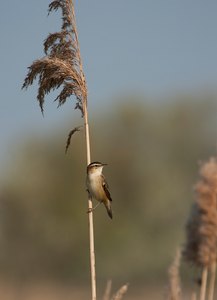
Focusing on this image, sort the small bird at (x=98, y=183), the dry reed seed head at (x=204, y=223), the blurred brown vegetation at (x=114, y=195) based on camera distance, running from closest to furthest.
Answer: the dry reed seed head at (x=204, y=223) → the small bird at (x=98, y=183) → the blurred brown vegetation at (x=114, y=195)

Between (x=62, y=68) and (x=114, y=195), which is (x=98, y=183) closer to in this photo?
(x=62, y=68)

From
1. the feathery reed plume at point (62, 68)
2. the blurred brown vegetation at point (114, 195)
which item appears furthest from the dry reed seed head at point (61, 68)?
the blurred brown vegetation at point (114, 195)

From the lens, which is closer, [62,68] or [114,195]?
[62,68]

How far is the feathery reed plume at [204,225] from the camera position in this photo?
16.1 feet

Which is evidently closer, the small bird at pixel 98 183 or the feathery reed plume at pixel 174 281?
the feathery reed plume at pixel 174 281

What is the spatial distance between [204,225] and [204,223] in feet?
0.05

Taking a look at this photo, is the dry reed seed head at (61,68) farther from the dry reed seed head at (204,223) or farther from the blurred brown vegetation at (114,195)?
the blurred brown vegetation at (114,195)

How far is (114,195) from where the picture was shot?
35.9m

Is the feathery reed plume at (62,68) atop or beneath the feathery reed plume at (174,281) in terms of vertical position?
atop

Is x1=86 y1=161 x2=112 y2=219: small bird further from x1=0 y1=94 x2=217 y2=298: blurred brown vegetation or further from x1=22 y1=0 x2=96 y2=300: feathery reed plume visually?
x1=0 y1=94 x2=217 y2=298: blurred brown vegetation

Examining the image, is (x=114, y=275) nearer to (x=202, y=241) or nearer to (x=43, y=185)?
(x=43, y=185)

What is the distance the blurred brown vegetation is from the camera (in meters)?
35.8

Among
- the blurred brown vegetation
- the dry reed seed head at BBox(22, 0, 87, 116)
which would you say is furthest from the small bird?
the blurred brown vegetation

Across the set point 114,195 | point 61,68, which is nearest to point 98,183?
point 61,68
